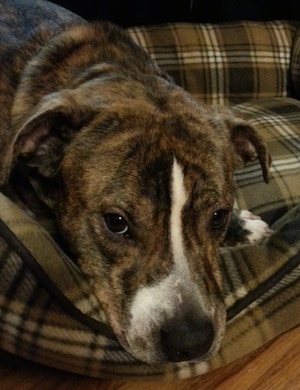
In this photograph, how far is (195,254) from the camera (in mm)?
1744

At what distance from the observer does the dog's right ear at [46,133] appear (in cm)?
173

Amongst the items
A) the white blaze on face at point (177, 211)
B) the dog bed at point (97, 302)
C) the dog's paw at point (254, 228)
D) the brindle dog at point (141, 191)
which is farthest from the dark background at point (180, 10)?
the white blaze on face at point (177, 211)

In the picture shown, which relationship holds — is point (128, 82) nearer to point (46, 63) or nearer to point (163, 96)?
point (163, 96)

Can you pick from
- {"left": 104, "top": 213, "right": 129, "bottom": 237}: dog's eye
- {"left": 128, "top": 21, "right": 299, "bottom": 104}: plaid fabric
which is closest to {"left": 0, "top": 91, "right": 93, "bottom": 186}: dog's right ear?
{"left": 104, "top": 213, "right": 129, "bottom": 237}: dog's eye

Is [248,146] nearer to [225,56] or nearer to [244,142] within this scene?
[244,142]

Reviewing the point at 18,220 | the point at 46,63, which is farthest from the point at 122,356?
the point at 46,63

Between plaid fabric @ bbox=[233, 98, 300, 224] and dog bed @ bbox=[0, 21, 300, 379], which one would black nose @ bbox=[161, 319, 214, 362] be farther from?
plaid fabric @ bbox=[233, 98, 300, 224]

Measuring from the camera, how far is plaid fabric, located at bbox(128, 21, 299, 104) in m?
3.36

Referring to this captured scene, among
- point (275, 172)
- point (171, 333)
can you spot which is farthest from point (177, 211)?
point (275, 172)

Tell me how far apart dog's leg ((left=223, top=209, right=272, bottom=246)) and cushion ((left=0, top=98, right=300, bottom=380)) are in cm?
18

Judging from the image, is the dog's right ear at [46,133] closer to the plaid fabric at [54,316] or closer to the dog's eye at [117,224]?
the plaid fabric at [54,316]

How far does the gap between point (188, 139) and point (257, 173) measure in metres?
0.92

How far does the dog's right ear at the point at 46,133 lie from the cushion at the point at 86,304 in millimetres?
142

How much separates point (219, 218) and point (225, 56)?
1809mm
